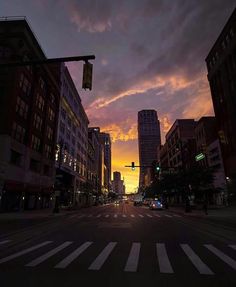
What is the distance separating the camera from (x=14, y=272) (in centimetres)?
688

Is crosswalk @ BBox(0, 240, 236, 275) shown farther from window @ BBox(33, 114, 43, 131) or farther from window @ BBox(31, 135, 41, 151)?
window @ BBox(33, 114, 43, 131)

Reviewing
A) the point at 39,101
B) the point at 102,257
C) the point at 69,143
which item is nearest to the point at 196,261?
the point at 102,257

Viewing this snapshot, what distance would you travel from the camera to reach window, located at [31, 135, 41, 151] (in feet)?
163

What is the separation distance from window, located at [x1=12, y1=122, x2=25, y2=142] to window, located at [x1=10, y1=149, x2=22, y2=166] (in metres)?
2.40

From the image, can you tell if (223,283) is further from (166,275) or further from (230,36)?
(230,36)

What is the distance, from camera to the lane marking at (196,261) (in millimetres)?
7102

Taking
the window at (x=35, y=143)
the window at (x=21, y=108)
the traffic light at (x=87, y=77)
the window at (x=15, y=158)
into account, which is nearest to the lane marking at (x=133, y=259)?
the traffic light at (x=87, y=77)

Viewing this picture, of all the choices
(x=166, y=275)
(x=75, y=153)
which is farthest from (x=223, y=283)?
(x=75, y=153)

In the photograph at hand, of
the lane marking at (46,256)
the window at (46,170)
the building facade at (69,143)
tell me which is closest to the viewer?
the lane marking at (46,256)

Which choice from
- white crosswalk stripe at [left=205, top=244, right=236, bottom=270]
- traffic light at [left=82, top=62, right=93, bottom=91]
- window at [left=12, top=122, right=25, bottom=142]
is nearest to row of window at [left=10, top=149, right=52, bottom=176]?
window at [left=12, top=122, right=25, bottom=142]

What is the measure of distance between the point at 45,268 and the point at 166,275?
3426 millimetres

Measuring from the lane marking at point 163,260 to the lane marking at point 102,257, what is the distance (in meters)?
1.82

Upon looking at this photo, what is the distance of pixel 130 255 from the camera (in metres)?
9.14

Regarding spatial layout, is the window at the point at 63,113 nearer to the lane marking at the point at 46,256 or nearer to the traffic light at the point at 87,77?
the lane marking at the point at 46,256
